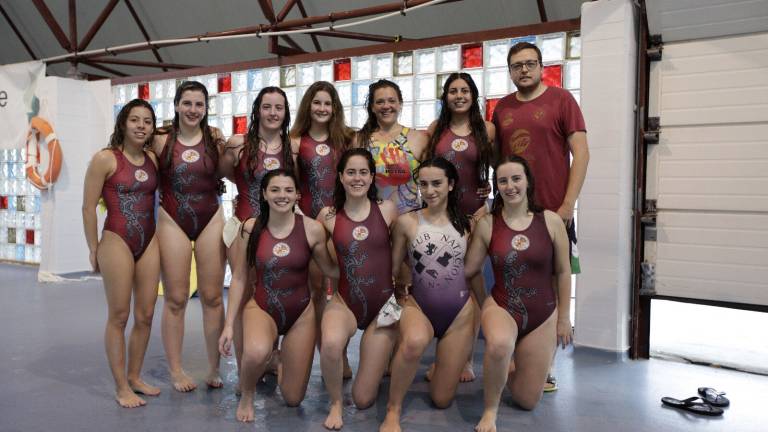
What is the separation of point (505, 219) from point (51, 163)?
6.09 m

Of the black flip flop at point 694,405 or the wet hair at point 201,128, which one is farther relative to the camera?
the wet hair at point 201,128

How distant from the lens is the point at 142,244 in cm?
315

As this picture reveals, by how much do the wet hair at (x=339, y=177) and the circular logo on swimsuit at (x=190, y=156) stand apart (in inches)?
30.9

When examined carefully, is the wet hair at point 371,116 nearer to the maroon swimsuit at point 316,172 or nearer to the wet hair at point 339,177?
the maroon swimsuit at point 316,172

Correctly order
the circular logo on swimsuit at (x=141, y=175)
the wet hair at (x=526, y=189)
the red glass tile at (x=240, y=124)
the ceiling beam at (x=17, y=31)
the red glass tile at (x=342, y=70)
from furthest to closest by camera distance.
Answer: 1. the ceiling beam at (x=17, y=31)
2. the red glass tile at (x=240, y=124)
3. the red glass tile at (x=342, y=70)
4. the circular logo on swimsuit at (x=141, y=175)
5. the wet hair at (x=526, y=189)

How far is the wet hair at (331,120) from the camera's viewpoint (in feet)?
11.1

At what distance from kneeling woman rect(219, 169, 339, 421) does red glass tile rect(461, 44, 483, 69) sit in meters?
2.53

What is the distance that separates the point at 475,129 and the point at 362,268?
3.28ft

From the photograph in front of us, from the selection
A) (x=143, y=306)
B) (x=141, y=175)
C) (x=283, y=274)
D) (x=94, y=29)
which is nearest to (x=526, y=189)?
(x=283, y=274)

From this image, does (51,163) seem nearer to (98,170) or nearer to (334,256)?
(98,170)

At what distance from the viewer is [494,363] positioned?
2814 millimetres

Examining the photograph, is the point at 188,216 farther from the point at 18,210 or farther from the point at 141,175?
the point at 18,210

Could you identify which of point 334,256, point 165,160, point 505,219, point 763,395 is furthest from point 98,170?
point 763,395

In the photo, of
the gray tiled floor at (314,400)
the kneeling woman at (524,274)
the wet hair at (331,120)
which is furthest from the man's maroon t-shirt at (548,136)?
the gray tiled floor at (314,400)
